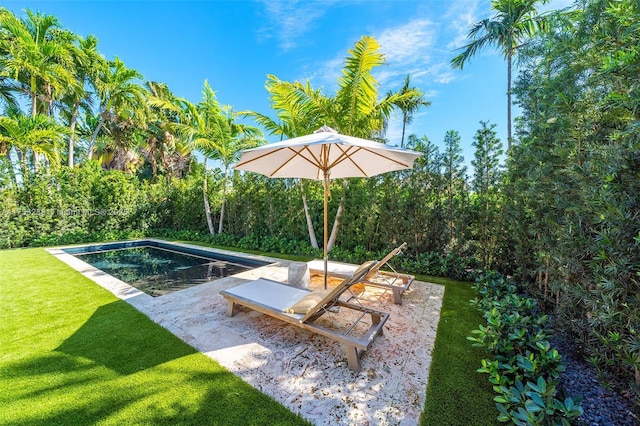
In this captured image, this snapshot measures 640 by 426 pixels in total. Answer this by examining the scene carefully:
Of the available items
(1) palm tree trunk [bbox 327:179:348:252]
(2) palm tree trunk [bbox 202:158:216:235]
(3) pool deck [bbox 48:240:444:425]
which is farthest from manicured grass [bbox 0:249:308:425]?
(2) palm tree trunk [bbox 202:158:216:235]

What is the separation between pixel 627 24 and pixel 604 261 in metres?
2.09

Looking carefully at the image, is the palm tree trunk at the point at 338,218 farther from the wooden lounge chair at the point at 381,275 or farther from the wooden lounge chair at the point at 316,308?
the wooden lounge chair at the point at 316,308

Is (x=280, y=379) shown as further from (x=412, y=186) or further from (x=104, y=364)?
(x=412, y=186)

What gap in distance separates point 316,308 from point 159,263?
837 cm

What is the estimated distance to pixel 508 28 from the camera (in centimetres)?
1201

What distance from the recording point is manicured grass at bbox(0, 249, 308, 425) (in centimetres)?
234

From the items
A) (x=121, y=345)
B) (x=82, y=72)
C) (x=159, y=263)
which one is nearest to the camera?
(x=121, y=345)

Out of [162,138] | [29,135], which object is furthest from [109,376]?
[162,138]

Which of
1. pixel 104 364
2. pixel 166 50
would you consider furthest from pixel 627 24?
pixel 166 50

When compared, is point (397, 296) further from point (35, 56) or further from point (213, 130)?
point (35, 56)

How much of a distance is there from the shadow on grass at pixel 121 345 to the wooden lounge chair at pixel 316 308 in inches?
42.8

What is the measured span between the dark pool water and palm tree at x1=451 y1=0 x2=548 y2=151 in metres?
13.3

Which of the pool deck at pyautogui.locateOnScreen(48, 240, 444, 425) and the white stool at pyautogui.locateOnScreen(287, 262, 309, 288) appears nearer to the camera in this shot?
the pool deck at pyautogui.locateOnScreen(48, 240, 444, 425)

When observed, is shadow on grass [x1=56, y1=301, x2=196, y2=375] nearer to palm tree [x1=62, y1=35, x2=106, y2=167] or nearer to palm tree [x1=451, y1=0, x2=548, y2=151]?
palm tree [x1=451, y1=0, x2=548, y2=151]
